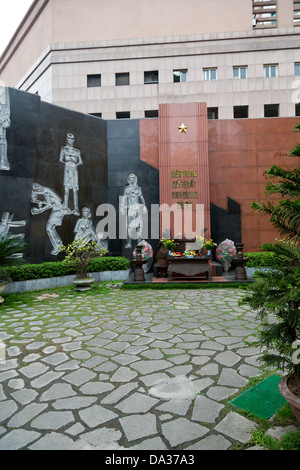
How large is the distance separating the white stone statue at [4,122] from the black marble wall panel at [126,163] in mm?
4733

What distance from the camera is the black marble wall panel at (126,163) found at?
1366 cm

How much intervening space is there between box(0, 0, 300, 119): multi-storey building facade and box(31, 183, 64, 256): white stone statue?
1410cm

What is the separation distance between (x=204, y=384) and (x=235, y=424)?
30.3 inches

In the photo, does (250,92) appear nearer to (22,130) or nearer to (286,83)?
(286,83)

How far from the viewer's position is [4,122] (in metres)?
9.98

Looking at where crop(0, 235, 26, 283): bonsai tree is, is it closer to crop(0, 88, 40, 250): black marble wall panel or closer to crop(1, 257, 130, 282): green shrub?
crop(1, 257, 130, 282): green shrub

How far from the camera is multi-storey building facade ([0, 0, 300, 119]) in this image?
22.0 metres

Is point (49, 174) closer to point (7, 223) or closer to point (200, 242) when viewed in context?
point (7, 223)

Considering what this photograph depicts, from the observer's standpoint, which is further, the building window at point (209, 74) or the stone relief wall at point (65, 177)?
the building window at point (209, 74)

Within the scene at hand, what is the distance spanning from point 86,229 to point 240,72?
60.4ft

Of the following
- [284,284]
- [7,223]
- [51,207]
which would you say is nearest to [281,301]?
[284,284]

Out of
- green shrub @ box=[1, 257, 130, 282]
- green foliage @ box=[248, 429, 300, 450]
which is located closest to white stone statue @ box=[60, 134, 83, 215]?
green shrub @ box=[1, 257, 130, 282]

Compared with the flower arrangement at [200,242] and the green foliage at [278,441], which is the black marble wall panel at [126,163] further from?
the green foliage at [278,441]

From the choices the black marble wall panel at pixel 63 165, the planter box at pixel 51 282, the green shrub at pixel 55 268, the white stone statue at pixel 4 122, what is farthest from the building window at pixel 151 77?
the planter box at pixel 51 282
